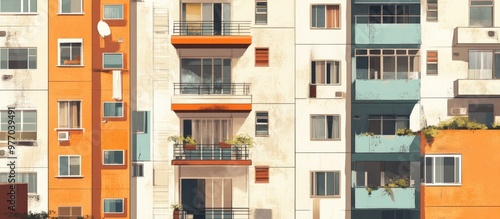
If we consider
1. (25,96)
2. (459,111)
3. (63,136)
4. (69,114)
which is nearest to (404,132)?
(459,111)

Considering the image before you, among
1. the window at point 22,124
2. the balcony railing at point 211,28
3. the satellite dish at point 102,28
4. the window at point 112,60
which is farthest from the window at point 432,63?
the window at point 22,124

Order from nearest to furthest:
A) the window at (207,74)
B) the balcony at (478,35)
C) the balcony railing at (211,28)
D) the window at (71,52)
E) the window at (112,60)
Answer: the window at (71,52), the window at (112,60), the balcony at (478,35), the balcony railing at (211,28), the window at (207,74)

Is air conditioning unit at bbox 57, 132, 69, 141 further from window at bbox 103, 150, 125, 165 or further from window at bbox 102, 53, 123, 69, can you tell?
window at bbox 102, 53, 123, 69

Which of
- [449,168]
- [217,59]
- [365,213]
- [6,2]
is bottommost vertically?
[365,213]

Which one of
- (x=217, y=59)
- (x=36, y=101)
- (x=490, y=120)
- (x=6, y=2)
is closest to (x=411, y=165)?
(x=490, y=120)

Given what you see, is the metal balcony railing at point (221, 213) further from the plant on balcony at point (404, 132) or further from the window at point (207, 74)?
the plant on balcony at point (404, 132)

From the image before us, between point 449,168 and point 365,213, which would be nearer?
point 449,168

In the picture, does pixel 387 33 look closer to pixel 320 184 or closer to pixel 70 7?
pixel 320 184

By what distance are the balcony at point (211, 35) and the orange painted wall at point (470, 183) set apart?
1293 cm

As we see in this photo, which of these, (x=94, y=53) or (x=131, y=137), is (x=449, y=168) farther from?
(x=94, y=53)

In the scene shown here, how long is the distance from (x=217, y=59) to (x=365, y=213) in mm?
13115

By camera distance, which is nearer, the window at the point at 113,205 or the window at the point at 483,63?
the window at the point at 113,205

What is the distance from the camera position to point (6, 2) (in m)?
36.8

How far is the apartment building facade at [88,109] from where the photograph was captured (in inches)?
1420
